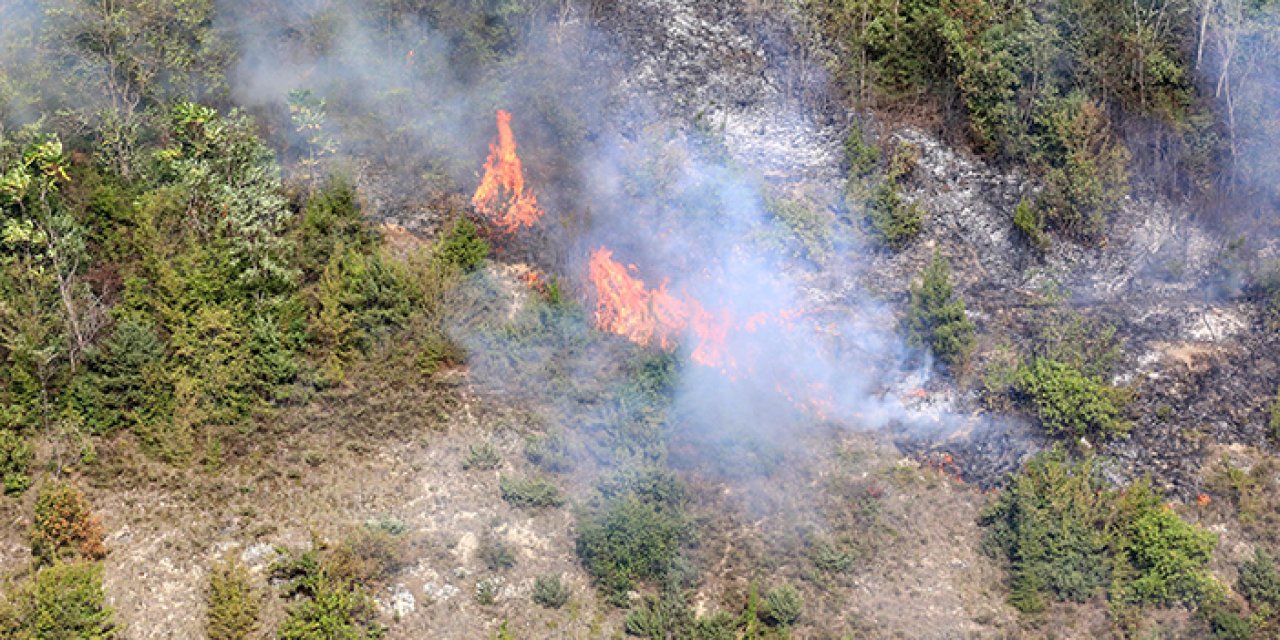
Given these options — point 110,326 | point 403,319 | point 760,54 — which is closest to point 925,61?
point 760,54

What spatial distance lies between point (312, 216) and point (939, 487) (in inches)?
585

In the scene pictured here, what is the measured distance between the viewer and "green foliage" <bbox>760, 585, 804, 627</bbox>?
2330cm

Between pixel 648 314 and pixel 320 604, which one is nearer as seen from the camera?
pixel 320 604

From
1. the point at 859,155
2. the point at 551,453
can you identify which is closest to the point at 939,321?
the point at 859,155

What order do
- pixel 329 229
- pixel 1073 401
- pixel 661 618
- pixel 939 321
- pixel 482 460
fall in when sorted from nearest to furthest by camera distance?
pixel 661 618
pixel 482 460
pixel 1073 401
pixel 939 321
pixel 329 229

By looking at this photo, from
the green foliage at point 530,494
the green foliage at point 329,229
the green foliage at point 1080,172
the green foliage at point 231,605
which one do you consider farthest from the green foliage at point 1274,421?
the green foliage at point 231,605

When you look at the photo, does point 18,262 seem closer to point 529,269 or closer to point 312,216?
point 312,216

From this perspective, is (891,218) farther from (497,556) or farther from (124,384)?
(124,384)

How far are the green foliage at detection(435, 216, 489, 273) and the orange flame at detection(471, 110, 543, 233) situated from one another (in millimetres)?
858

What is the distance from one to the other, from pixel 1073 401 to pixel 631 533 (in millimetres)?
9726

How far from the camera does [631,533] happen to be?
78.5ft

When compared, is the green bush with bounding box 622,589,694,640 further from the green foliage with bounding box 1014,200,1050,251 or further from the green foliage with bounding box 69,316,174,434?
the green foliage with bounding box 1014,200,1050,251

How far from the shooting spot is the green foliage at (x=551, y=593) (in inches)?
918

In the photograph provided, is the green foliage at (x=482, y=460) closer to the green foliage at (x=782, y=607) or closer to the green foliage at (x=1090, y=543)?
the green foliage at (x=782, y=607)
